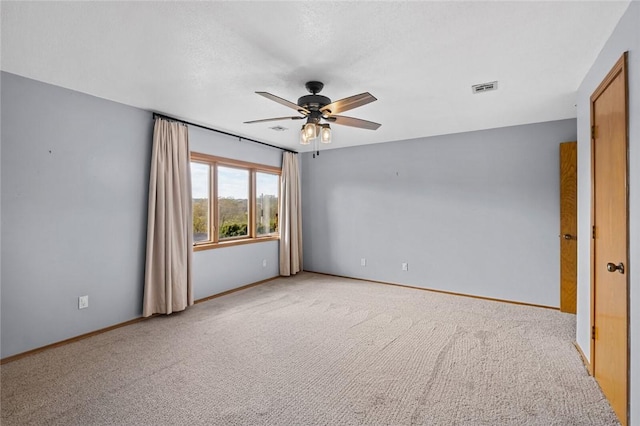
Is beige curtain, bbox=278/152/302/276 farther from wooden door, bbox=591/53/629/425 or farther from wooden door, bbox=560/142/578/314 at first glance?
wooden door, bbox=591/53/629/425

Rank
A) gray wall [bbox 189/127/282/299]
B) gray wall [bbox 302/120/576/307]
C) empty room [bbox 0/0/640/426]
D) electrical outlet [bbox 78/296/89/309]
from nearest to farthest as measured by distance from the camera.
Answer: empty room [bbox 0/0/640/426] < electrical outlet [bbox 78/296/89/309] < gray wall [bbox 302/120/576/307] < gray wall [bbox 189/127/282/299]

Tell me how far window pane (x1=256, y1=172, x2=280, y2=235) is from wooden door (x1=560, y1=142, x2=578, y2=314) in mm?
4384

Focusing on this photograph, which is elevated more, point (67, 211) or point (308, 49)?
point (308, 49)

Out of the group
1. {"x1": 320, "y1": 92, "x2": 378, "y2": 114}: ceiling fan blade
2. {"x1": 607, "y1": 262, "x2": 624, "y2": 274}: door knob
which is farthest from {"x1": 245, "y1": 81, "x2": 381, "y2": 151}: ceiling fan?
{"x1": 607, "y1": 262, "x2": 624, "y2": 274}: door knob

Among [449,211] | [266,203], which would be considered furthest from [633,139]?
[266,203]

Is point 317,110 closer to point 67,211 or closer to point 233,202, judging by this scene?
point 67,211

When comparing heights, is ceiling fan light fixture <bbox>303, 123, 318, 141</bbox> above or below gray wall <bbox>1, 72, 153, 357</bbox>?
above

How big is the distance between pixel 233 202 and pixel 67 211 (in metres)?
2.31

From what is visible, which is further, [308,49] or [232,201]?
[232,201]

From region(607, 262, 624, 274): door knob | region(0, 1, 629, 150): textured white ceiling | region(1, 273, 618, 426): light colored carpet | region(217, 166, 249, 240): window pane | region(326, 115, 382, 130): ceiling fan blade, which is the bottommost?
region(1, 273, 618, 426): light colored carpet

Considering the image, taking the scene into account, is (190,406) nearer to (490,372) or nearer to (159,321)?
(159,321)

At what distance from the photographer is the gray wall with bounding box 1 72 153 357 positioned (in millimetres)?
2750

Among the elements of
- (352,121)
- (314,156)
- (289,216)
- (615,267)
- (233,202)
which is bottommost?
(615,267)

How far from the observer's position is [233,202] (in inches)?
202
